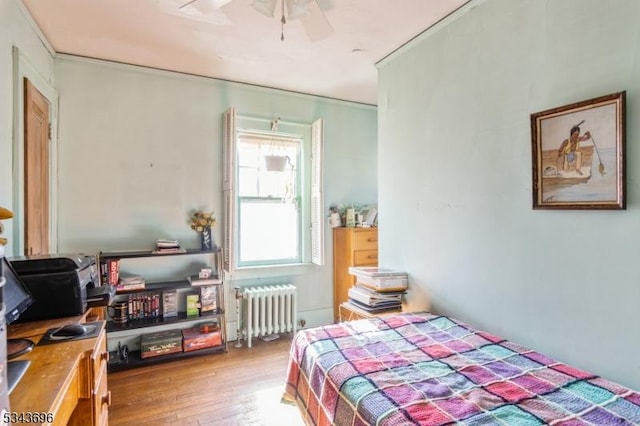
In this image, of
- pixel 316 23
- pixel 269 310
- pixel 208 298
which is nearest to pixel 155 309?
pixel 208 298

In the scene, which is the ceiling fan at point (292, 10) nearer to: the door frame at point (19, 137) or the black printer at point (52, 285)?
the door frame at point (19, 137)

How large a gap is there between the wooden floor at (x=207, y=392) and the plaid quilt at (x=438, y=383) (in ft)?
1.87

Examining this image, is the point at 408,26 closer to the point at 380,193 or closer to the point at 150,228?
the point at 380,193

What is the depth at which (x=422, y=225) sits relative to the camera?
2.36 meters

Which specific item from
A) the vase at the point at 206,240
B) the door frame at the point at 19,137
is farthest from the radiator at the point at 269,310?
the door frame at the point at 19,137

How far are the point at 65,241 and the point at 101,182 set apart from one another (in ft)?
1.87

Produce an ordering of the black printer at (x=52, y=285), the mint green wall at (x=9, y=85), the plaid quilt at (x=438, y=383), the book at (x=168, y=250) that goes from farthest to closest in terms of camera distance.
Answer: the book at (x=168, y=250) → the mint green wall at (x=9, y=85) → the black printer at (x=52, y=285) → the plaid quilt at (x=438, y=383)

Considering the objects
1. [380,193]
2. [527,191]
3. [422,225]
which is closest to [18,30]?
[380,193]

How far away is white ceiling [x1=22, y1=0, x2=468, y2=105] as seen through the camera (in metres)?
2.05

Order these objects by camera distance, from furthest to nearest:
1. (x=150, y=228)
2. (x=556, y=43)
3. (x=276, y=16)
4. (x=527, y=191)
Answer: (x=150, y=228) → (x=276, y=16) → (x=527, y=191) → (x=556, y=43)

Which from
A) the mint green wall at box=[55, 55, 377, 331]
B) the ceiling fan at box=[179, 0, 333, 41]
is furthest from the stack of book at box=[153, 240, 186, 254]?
the ceiling fan at box=[179, 0, 333, 41]

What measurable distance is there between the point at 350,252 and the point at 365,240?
21 cm

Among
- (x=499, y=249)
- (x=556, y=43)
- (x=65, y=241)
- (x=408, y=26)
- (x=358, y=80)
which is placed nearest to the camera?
(x=556, y=43)

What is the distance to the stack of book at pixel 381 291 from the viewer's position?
7.81 ft
